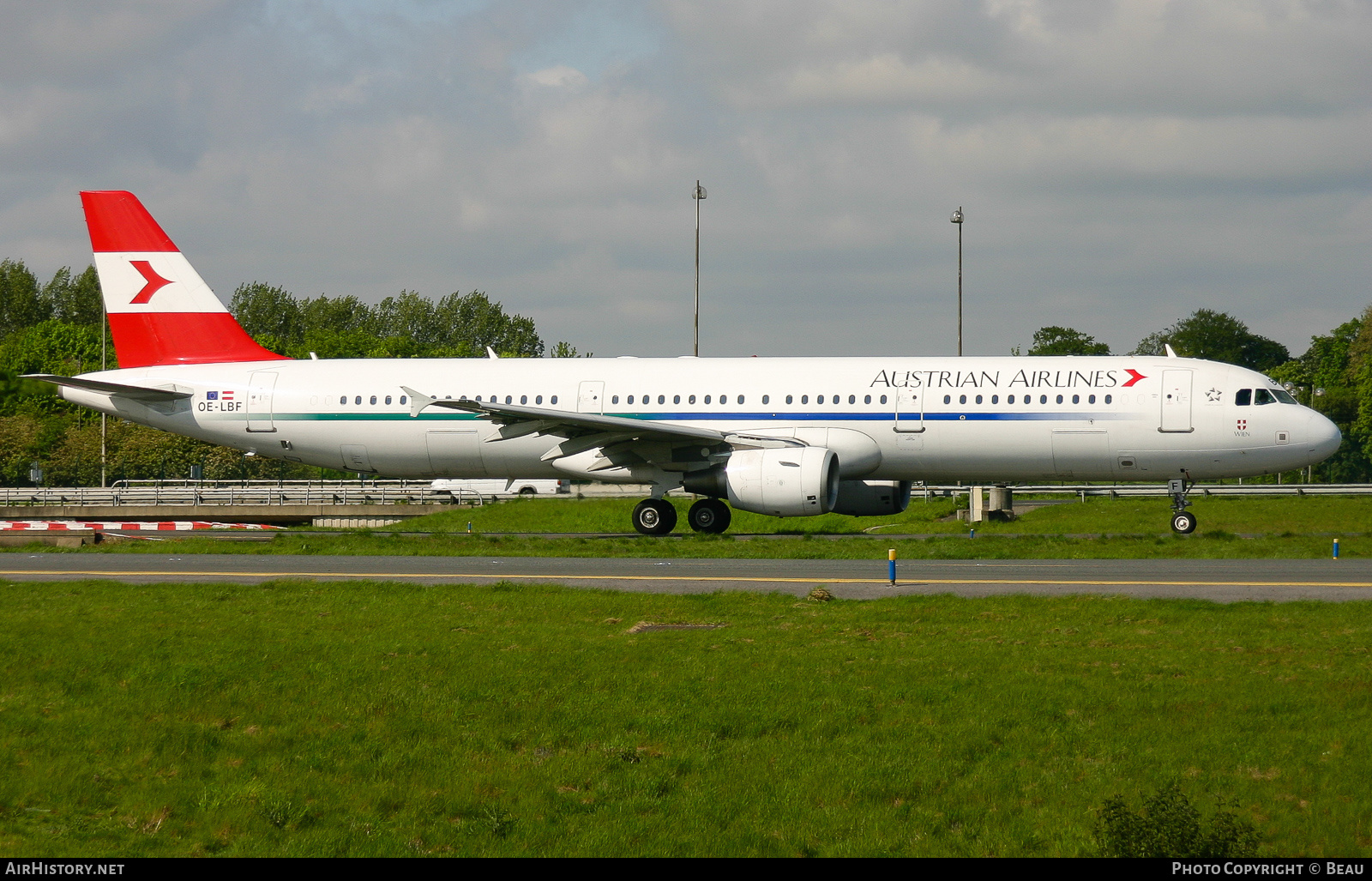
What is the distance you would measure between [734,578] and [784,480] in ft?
20.3

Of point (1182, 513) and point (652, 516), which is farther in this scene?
point (652, 516)

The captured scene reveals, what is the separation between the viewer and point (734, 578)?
1909cm

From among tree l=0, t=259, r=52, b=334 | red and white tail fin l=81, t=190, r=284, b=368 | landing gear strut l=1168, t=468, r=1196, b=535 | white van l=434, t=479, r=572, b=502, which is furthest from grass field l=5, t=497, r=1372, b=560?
tree l=0, t=259, r=52, b=334

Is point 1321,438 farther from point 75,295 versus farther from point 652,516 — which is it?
point 75,295

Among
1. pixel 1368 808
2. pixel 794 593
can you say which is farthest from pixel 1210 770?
pixel 794 593

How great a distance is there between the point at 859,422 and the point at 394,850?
20011 millimetres

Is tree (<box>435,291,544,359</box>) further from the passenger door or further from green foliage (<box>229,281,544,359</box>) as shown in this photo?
the passenger door

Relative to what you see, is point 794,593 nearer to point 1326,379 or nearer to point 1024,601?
point 1024,601

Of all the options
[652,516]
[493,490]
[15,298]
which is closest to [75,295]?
[15,298]

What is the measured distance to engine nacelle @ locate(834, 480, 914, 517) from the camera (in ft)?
92.9

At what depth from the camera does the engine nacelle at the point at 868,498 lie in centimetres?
2831

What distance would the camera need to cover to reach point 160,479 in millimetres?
55656

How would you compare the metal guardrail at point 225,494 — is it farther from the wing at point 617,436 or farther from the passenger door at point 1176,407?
the passenger door at point 1176,407

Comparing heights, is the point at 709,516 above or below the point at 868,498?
below
